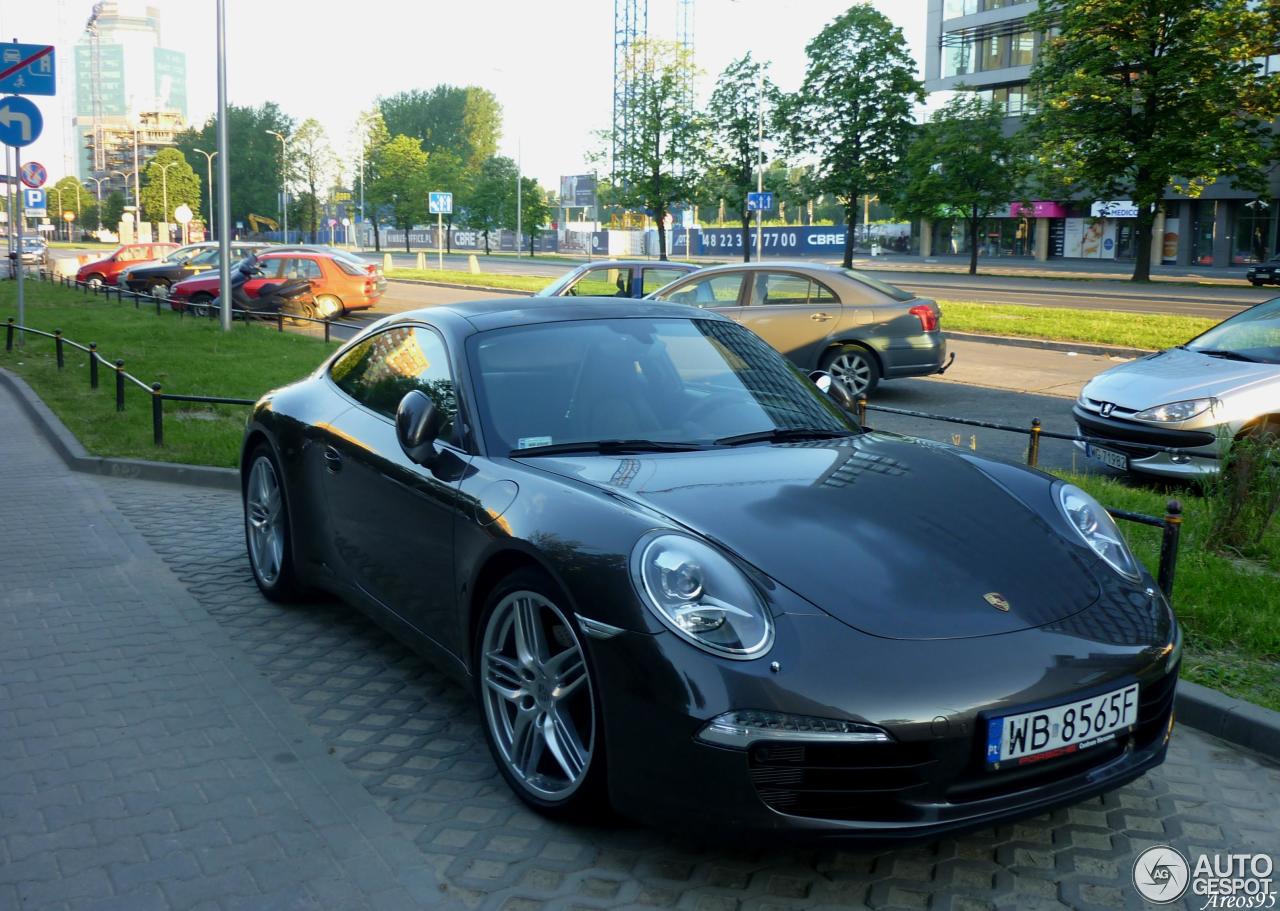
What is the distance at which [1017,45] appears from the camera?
65.5m

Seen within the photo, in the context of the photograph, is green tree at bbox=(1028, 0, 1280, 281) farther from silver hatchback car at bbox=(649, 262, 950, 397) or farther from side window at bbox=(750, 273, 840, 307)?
side window at bbox=(750, 273, 840, 307)

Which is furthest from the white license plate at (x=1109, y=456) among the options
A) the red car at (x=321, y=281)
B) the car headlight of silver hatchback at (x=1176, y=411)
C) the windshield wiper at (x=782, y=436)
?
the red car at (x=321, y=281)

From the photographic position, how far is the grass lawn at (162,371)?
10.4 m

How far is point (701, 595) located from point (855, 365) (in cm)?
1072

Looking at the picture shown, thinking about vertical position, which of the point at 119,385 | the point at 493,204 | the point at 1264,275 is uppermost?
the point at 493,204

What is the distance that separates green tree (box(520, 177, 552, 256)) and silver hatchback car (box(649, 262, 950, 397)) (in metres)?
73.4

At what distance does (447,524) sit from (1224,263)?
58723mm

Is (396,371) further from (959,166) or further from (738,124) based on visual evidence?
(959,166)

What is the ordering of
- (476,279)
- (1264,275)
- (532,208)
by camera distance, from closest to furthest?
(476,279) → (1264,275) → (532,208)

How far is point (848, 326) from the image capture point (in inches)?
535

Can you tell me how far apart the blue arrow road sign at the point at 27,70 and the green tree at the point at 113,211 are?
128453 millimetres

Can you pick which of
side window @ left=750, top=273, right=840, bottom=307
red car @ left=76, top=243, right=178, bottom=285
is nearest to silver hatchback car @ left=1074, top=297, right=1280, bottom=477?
side window @ left=750, top=273, right=840, bottom=307

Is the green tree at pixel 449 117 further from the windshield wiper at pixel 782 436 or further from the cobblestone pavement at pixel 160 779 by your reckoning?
the windshield wiper at pixel 782 436

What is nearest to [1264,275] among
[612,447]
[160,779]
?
[612,447]
